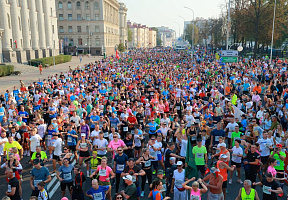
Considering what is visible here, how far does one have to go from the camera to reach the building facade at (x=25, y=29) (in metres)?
43.5

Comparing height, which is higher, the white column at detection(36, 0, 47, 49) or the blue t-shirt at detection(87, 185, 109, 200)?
the white column at detection(36, 0, 47, 49)

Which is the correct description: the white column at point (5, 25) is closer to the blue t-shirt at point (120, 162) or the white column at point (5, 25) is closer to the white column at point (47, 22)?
the white column at point (47, 22)

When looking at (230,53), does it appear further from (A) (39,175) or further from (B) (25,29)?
(B) (25,29)

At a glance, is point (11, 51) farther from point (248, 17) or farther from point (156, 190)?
point (156, 190)

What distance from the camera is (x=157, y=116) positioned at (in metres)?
Result: 12.0

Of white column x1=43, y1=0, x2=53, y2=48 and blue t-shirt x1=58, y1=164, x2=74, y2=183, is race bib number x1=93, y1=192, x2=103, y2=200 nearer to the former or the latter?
blue t-shirt x1=58, y1=164, x2=74, y2=183

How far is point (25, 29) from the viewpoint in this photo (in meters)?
50.1

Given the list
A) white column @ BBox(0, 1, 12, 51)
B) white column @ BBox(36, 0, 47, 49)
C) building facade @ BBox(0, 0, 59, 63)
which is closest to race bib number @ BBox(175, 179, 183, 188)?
building facade @ BBox(0, 0, 59, 63)

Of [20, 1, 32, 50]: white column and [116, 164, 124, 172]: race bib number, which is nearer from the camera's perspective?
[116, 164, 124, 172]: race bib number

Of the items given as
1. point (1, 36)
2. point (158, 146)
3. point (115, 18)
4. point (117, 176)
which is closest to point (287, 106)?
point (158, 146)

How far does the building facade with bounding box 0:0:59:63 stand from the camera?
43469 millimetres

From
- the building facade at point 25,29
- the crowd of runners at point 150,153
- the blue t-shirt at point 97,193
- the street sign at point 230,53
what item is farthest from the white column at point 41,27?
the blue t-shirt at point 97,193

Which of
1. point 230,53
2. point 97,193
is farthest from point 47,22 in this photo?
point 97,193

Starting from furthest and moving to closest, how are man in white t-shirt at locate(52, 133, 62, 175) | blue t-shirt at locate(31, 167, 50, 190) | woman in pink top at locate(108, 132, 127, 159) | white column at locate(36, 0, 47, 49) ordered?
white column at locate(36, 0, 47, 49)
man in white t-shirt at locate(52, 133, 62, 175)
woman in pink top at locate(108, 132, 127, 159)
blue t-shirt at locate(31, 167, 50, 190)
